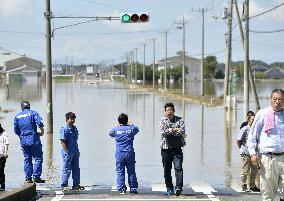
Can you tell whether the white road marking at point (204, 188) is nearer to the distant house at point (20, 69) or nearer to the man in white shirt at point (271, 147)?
the man in white shirt at point (271, 147)

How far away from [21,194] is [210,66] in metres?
166

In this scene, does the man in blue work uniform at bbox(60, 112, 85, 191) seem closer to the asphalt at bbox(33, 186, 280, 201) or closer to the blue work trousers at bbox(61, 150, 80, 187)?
the blue work trousers at bbox(61, 150, 80, 187)

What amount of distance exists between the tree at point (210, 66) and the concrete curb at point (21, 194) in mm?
157063

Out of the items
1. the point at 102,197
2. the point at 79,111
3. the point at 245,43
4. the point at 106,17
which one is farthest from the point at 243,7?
the point at 102,197

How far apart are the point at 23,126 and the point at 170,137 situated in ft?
9.89

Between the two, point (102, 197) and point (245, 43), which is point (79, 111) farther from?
point (102, 197)

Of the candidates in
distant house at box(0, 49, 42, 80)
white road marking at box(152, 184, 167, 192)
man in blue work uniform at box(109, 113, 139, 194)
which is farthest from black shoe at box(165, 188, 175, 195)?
distant house at box(0, 49, 42, 80)

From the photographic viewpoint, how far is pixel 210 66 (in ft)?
573

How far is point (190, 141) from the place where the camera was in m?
23.8

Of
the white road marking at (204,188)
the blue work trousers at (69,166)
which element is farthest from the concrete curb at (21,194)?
the white road marking at (204,188)

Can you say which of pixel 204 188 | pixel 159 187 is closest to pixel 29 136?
pixel 159 187

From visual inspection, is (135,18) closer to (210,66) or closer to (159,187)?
(159,187)

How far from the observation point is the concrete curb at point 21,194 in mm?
9148

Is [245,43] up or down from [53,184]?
up
